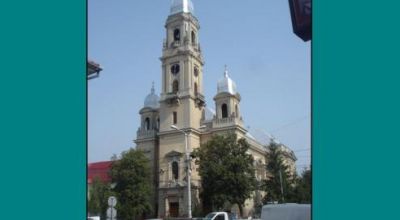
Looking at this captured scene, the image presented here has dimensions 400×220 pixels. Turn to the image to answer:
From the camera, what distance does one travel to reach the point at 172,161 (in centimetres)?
2472

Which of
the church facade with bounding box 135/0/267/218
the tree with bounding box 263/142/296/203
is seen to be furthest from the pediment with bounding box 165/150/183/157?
the tree with bounding box 263/142/296/203

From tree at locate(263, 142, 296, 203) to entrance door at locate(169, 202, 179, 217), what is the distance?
491 cm

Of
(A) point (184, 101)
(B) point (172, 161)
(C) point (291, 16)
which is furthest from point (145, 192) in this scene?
(C) point (291, 16)

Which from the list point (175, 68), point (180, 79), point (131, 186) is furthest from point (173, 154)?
point (175, 68)

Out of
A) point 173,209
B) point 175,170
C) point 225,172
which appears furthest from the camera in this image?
point 175,170

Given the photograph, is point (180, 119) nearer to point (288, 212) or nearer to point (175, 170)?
point (175, 170)

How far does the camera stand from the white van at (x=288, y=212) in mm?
7562

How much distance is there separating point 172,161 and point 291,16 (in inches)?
742

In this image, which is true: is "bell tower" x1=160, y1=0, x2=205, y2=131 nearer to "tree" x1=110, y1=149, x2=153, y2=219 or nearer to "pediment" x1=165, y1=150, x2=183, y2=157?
"pediment" x1=165, y1=150, x2=183, y2=157

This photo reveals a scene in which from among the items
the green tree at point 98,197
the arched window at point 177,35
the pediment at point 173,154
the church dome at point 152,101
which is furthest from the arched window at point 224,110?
the green tree at point 98,197

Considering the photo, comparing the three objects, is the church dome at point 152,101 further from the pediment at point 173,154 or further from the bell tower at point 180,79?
the pediment at point 173,154

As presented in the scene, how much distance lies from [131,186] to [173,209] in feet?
10.2

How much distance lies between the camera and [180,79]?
25.5m
